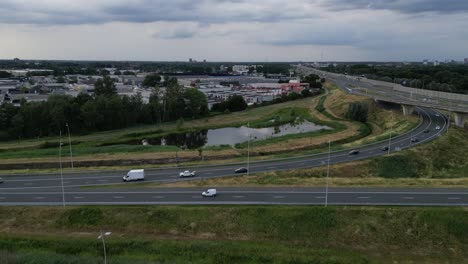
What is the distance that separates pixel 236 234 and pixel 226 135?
55973mm

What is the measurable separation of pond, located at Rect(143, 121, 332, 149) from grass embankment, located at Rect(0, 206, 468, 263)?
4361 centimetres

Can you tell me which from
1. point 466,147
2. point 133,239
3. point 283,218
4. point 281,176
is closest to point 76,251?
point 133,239

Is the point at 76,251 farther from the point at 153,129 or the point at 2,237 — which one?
the point at 153,129

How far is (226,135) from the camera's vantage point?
8712 centimetres

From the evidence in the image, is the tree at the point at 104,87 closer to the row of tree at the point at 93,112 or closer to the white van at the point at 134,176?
the row of tree at the point at 93,112

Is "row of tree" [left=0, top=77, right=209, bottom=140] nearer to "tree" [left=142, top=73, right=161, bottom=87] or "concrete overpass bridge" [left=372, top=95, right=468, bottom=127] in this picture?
"concrete overpass bridge" [left=372, top=95, right=468, bottom=127]

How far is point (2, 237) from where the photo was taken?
3139cm

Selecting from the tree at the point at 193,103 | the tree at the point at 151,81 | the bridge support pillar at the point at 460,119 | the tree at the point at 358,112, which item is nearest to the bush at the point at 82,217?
the tree at the point at 358,112

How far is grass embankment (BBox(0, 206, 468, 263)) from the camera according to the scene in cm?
2839

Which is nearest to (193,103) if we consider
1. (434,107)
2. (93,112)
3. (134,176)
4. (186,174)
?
(93,112)

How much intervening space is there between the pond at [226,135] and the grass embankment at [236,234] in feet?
143

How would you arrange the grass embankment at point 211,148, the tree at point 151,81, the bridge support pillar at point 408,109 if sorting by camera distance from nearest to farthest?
1. the grass embankment at point 211,148
2. the bridge support pillar at point 408,109
3. the tree at point 151,81

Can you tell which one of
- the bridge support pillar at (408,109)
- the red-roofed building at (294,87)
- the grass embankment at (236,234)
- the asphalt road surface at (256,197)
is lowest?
the grass embankment at (236,234)

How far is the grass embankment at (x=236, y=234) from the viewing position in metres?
28.4
